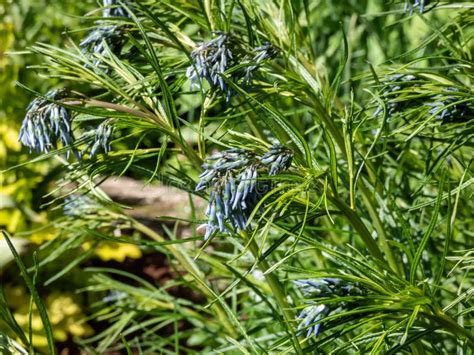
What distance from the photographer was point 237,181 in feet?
2.60

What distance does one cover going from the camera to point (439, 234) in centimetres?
160

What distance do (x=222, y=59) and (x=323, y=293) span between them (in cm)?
29

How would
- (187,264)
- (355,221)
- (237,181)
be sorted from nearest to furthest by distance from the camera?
1. (237,181)
2. (355,221)
3. (187,264)

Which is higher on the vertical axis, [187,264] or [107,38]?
[107,38]

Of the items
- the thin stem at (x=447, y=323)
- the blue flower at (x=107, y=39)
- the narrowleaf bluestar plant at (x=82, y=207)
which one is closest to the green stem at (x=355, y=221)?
the thin stem at (x=447, y=323)

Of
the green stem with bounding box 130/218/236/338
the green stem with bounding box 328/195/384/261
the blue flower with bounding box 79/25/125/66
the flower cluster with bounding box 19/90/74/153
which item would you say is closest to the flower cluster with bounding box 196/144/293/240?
the green stem with bounding box 328/195/384/261

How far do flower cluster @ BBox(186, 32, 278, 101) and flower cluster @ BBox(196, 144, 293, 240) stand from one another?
0.13m

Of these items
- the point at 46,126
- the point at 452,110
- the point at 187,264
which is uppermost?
the point at 46,126

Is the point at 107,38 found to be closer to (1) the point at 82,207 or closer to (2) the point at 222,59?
(2) the point at 222,59

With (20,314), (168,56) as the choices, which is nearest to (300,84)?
(168,56)

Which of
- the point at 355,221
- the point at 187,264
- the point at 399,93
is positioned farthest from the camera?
the point at 187,264

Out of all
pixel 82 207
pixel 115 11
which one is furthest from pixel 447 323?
pixel 82 207

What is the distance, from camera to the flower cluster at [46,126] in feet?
3.10

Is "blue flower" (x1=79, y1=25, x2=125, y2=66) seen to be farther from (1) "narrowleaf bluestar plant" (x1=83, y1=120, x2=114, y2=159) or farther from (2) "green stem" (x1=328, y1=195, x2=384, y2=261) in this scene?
(2) "green stem" (x1=328, y1=195, x2=384, y2=261)
